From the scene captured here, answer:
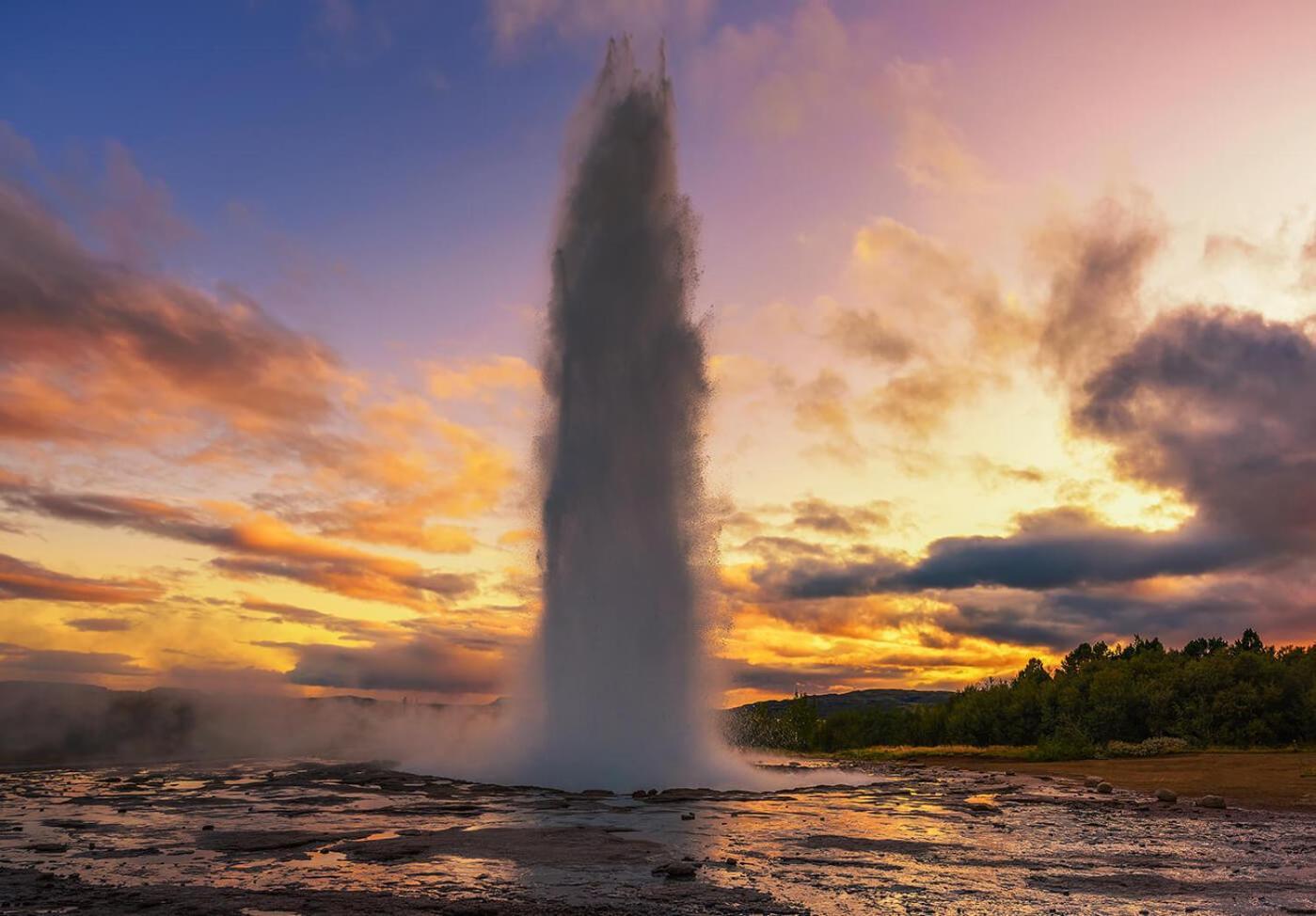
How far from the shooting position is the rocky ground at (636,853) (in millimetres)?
10703

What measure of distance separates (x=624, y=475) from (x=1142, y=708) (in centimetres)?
5599

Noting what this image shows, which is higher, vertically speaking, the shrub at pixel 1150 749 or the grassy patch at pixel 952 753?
the shrub at pixel 1150 749

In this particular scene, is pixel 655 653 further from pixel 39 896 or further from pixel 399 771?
pixel 39 896

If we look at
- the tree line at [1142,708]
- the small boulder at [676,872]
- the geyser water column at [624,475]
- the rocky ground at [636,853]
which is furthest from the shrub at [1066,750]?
the small boulder at [676,872]

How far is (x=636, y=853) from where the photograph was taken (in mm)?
14203

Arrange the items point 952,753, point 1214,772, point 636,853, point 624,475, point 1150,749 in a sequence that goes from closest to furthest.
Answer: point 636,853, point 624,475, point 1214,772, point 1150,749, point 952,753

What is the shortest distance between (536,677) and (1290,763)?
117 feet

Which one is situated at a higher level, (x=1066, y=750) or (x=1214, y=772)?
(x=1214, y=772)

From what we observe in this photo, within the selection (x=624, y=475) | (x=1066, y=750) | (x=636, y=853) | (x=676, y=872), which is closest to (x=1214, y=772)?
(x=1066, y=750)

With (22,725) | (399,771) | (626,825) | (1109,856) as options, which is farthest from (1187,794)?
(22,725)

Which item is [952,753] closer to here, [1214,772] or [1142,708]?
[1142,708]

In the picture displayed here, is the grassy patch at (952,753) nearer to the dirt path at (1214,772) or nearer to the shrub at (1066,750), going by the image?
the shrub at (1066,750)

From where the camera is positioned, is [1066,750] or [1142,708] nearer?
[1066,750]

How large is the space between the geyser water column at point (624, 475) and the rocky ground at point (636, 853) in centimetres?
279
